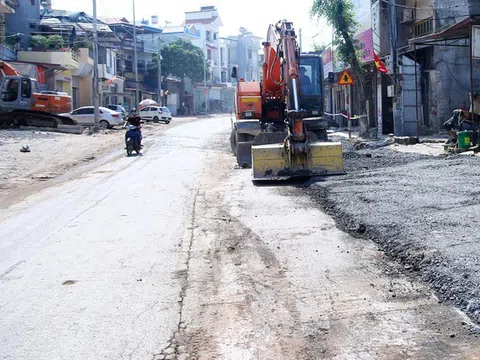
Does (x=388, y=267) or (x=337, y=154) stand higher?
(x=337, y=154)

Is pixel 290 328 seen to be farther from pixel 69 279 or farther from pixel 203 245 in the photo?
pixel 203 245

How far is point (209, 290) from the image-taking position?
639cm

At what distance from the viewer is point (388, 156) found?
58.2ft

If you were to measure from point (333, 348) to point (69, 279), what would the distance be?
3.28 m

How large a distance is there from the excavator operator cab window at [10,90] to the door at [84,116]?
6.81m

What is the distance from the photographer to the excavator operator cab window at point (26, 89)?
1464 inches

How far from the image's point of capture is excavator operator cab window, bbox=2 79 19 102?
37000mm

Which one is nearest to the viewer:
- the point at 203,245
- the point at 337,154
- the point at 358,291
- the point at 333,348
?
the point at 333,348

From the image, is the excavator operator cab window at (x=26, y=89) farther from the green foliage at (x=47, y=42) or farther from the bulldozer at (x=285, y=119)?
the bulldozer at (x=285, y=119)

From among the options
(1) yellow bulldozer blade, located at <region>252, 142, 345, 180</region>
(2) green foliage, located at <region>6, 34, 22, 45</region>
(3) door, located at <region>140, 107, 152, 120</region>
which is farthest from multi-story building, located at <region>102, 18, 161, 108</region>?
(1) yellow bulldozer blade, located at <region>252, 142, 345, 180</region>

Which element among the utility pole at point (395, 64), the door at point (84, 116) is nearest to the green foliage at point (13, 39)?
the door at point (84, 116)

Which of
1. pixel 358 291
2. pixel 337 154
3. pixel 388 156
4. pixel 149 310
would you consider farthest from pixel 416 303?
pixel 388 156

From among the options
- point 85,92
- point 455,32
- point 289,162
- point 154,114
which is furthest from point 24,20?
point 289,162

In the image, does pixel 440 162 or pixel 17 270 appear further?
pixel 440 162
